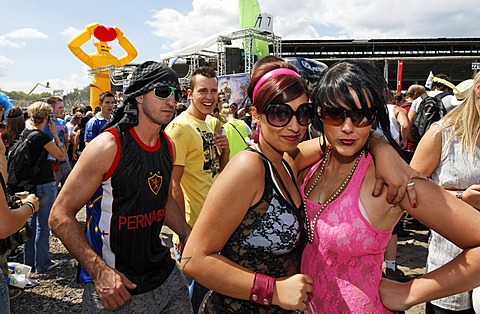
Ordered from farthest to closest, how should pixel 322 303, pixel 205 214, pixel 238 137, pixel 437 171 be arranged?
pixel 238 137 → pixel 437 171 → pixel 322 303 → pixel 205 214

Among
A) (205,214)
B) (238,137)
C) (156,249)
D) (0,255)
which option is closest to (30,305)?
(0,255)

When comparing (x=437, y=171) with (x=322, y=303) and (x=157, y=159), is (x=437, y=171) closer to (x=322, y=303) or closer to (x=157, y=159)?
(x=322, y=303)

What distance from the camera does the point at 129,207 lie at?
215 cm

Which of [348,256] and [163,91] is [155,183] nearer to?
[163,91]

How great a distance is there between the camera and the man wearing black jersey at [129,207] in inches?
77.6

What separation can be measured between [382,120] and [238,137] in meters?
3.28

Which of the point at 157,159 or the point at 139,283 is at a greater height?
A: the point at 157,159

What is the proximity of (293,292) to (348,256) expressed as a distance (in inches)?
10.8

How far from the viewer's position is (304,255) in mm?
1651

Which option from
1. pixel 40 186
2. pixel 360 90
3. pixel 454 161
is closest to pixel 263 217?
pixel 360 90

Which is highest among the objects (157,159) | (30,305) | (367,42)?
(367,42)

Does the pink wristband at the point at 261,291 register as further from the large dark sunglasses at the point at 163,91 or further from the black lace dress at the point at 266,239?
the large dark sunglasses at the point at 163,91

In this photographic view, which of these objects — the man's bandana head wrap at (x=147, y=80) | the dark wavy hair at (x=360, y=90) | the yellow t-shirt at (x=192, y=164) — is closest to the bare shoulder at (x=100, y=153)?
the man's bandana head wrap at (x=147, y=80)

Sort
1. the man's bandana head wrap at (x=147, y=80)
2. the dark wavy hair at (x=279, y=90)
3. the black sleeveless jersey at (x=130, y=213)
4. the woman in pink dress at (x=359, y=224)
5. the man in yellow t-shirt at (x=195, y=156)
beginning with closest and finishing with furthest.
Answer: the woman in pink dress at (x=359, y=224)
the dark wavy hair at (x=279, y=90)
the black sleeveless jersey at (x=130, y=213)
the man's bandana head wrap at (x=147, y=80)
the man in yellow t-shirt at (x=195, y=156)
